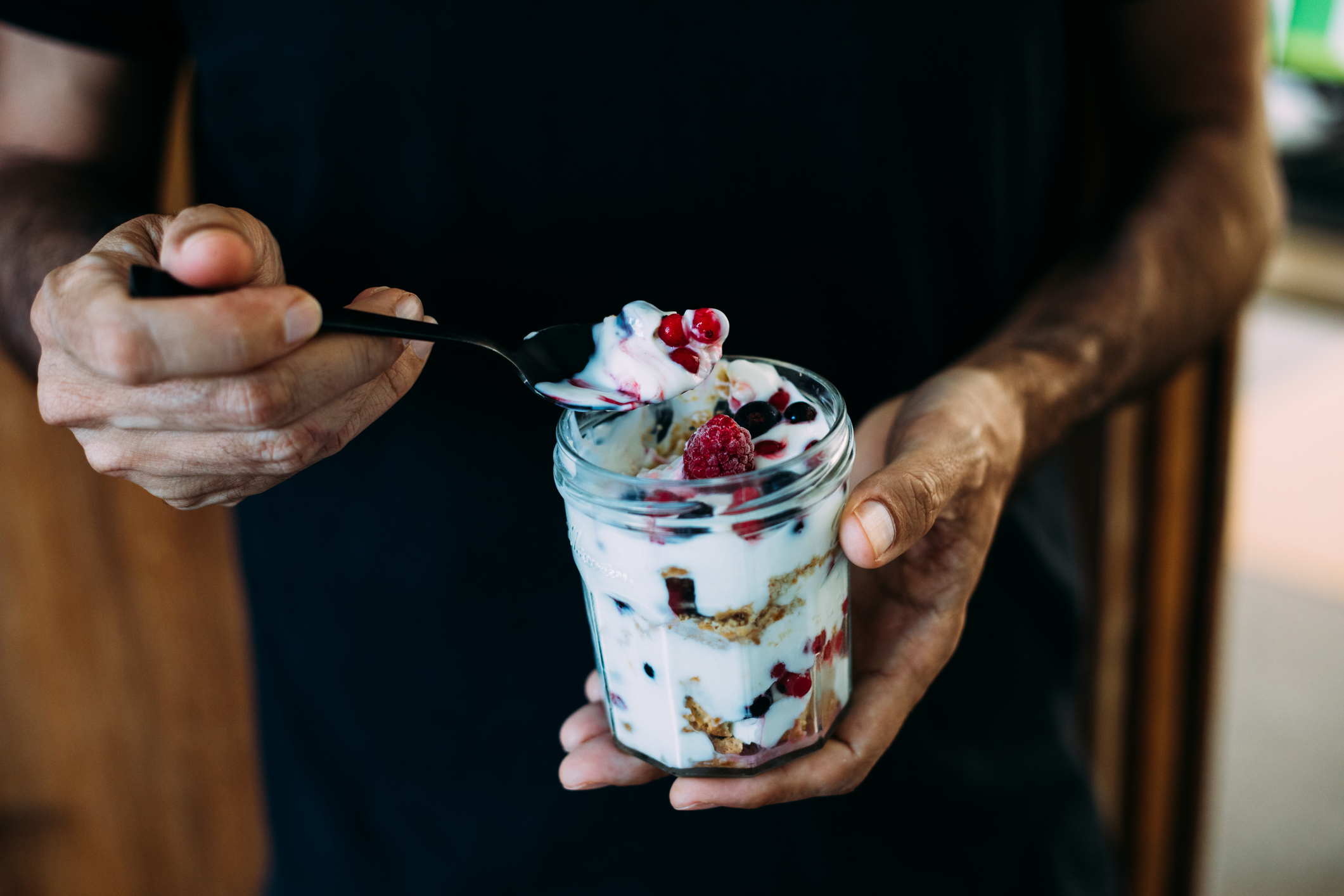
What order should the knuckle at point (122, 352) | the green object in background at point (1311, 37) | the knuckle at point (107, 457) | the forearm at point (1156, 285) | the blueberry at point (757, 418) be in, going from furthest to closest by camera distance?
1. the green object in background at point (1311, 37)
2. the forearm at point (1156, 285)
3. the blueberry at point (757, 418)
4. the knuckle at point (107, 457)
5. the knuckle at point (122, 352)

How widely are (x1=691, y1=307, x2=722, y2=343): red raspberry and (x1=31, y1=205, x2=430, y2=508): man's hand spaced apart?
0.21 m

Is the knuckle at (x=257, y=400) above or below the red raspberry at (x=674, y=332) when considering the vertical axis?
above

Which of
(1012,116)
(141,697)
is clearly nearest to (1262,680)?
(1012,116)

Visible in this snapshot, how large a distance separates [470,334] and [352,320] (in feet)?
0.31

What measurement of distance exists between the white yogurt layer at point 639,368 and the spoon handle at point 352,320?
0.29 feet

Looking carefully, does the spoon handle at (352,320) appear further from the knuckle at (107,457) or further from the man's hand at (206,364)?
the knuckle at (107,457)

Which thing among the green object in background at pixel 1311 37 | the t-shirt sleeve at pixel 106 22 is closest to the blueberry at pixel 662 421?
the t-shirt sleeve at pixel 106 22

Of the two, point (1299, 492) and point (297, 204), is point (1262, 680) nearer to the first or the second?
point (1299, 492)

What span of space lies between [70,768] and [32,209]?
116 cm

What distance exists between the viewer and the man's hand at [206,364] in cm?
61

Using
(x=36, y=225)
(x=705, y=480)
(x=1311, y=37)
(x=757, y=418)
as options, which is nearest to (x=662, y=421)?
(x=757, y=418)

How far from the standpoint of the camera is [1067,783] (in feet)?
4.07

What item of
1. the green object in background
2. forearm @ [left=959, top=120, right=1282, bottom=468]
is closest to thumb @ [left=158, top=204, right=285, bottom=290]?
forearm @ [left=959, top=120, right=1282, bottom=468]

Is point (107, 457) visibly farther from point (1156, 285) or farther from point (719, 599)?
point (1156, 285)
